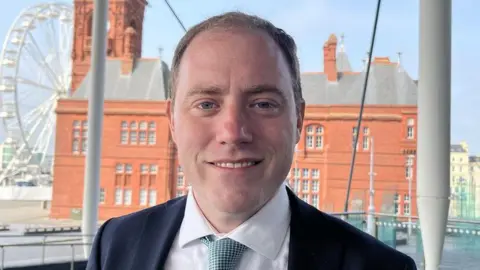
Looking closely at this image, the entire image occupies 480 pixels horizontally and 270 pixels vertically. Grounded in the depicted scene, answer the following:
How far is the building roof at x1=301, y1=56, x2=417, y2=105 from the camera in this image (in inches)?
526

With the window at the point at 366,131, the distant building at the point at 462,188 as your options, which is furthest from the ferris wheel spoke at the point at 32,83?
the distant building at the point at 462,188

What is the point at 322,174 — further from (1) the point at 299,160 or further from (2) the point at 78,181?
(2) the point at 78,181

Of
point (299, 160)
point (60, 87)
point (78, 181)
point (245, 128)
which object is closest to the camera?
point (245, 128)

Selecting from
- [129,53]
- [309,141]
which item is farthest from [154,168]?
[309,141]

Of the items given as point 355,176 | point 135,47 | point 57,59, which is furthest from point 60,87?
point 355,176

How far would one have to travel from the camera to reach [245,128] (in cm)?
47

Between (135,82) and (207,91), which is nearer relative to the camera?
(207,91)

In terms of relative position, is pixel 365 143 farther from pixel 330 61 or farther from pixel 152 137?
pixel 152 137

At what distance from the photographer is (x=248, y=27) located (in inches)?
19.2

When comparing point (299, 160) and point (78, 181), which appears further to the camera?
point (78, 181)

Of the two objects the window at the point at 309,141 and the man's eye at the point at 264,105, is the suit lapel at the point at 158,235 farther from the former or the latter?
the window at the point at 309,141

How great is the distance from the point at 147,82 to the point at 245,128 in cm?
1501

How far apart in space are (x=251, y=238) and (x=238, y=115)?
125 millimetres

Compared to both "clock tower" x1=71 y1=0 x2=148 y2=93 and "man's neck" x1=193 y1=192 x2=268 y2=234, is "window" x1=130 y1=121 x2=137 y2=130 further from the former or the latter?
"man's neck" x1=193 y1=192 x2=268 y2=234
